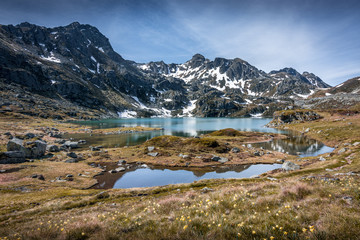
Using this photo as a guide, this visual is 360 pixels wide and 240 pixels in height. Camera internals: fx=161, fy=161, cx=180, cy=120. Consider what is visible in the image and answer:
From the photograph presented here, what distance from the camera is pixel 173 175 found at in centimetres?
3875

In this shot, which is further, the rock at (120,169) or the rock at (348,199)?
the rock at (120,169)

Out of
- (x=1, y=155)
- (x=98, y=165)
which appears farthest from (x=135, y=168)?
(x=1, y=155)

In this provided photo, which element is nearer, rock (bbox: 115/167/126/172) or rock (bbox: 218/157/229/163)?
rock (bbox: 115/167/126/172)

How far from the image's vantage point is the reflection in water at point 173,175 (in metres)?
34.4

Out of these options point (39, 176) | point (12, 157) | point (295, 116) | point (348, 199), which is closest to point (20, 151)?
point (12, 157)

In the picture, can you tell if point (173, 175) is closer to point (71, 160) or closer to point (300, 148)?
point (71, 160)

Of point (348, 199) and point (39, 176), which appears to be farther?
point (39, 176)

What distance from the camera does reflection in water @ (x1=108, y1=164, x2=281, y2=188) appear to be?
3438 centimetres

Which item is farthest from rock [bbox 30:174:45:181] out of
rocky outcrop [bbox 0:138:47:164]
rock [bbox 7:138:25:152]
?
rock [bbox 7:138:25:152]

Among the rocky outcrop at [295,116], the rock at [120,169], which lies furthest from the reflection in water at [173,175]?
the rocky outcrop at [295,116]

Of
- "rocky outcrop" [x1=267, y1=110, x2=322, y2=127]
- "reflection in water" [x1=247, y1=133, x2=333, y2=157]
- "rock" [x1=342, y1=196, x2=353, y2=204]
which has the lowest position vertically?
"reflection in water" [x1=247, y1=133, x2=333, y2=157]

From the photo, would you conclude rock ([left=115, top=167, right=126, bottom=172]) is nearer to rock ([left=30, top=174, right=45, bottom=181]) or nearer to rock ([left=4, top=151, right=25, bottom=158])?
rock ([left=30, top=174, right=45, bottom=181])

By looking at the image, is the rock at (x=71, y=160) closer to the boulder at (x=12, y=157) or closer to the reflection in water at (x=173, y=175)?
the boulder at (x=12, y=157)

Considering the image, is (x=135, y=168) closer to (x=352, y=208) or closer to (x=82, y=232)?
(x=82, y=232)
